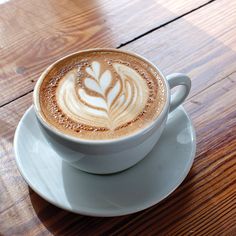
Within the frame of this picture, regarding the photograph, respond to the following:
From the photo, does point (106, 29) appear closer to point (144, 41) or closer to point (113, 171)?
point (144, 41)

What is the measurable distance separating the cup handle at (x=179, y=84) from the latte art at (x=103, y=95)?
0.04 meters

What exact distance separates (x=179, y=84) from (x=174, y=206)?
186 mm

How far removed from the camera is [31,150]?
625 mm

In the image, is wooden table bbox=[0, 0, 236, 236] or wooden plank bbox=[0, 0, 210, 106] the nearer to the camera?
wooden table bbox=[0, 0, 236, 236]

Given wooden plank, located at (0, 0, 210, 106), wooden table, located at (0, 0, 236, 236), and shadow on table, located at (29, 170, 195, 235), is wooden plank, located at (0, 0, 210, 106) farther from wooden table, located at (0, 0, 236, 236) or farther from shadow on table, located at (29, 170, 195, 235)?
shadow on table, located at (29, 170, 195, 235)

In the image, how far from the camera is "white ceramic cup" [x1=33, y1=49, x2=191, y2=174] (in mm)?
519

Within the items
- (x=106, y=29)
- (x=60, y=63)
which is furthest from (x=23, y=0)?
(x=60, y=63)

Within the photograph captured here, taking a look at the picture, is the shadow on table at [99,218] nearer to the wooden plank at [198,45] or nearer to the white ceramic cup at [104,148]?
the white ceramic cup at [104,148]

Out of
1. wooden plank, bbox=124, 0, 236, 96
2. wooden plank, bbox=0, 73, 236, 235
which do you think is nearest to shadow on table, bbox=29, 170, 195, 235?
wooden plank, bbox=0, 73, 236, 235

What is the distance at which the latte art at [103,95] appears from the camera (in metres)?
0.56

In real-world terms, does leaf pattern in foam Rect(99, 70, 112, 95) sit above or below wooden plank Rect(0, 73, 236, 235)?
above

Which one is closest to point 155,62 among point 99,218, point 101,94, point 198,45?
point 198,45

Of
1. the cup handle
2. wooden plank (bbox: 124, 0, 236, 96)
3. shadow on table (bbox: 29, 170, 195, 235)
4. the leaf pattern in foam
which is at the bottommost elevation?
shadow on table (bbox: 29, 170, 195, 235)

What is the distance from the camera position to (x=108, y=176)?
0.59 metres
